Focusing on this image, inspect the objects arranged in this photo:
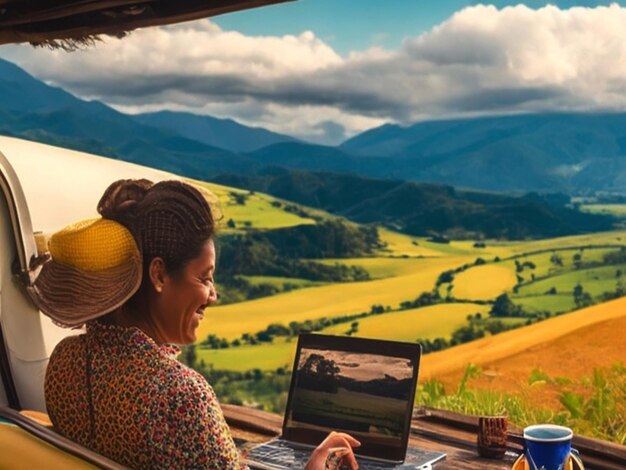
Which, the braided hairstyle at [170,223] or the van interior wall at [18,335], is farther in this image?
the van interior wall at [18,335]

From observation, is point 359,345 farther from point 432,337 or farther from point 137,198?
point 432,337

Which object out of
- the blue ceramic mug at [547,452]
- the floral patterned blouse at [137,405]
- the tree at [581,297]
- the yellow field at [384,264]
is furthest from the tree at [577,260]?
the floral patterned blouse at [137,405]

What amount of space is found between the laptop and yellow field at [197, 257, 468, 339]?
351 inches

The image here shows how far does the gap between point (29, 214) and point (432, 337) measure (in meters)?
8.41

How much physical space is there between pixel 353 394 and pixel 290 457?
22 cm

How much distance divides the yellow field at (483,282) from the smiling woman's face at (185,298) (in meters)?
10.4

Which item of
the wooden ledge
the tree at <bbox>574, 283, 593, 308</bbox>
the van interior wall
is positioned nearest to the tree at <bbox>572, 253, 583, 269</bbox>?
the tree at <bbox>574, 283, 593, 308</bbox>

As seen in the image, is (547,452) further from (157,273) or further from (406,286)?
(406,286)

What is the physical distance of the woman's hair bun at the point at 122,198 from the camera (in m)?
1.80

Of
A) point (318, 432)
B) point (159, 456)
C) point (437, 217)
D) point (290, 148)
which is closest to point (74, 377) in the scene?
point (159, 456)

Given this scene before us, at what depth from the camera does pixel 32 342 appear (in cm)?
320

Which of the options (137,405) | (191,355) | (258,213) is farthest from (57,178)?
(191,355)

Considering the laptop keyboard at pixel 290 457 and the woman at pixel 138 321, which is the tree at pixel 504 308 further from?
the woman at pixel 138 321

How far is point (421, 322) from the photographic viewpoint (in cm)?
1155
